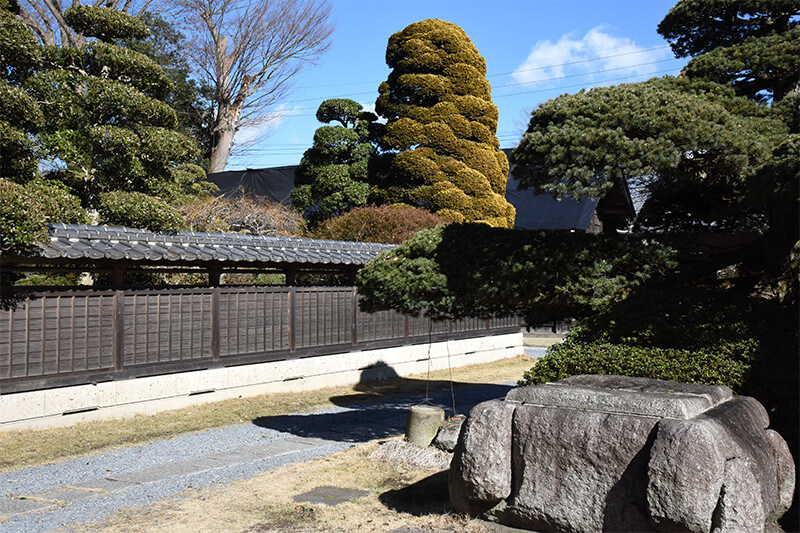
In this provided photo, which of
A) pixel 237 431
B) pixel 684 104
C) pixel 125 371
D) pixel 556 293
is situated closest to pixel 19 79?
pixel 125 371

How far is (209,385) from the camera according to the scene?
11922mm

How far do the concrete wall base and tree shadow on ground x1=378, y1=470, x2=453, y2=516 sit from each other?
5565 millimetres

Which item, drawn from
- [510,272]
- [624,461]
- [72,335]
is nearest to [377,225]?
[72,335]

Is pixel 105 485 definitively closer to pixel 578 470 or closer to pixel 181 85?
pixel 578 470

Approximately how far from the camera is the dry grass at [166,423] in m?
8.53

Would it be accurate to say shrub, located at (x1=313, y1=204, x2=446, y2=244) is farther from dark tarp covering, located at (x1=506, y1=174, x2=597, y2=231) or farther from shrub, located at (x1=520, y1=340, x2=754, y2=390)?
shrub, located at (x1=520, y1=340, x2=754, y2=390)

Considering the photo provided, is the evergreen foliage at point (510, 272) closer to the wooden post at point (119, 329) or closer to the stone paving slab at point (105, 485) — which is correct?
the stone paving slab at point (105, 485)

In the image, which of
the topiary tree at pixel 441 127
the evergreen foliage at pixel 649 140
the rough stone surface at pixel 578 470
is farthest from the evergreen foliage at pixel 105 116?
the topiary tree at pixel 441 127

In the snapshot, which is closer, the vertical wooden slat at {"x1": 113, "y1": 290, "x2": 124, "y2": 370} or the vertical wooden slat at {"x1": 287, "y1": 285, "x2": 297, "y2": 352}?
the vertical wooden slat at {"x1": 113, "y1": 290, "x2": 124, "y2": 370}

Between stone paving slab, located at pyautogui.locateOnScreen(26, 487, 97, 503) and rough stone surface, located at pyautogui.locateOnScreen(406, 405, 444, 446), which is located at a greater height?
rough stone surface, located at pyautogui.locateOnScreen(406, 405, 444, 446)

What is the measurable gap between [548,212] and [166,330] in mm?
17663

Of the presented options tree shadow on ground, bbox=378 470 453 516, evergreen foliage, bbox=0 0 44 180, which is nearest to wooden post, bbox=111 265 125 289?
evergreen foliage, bbox=0 0 44 180

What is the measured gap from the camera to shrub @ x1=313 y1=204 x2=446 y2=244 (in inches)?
744

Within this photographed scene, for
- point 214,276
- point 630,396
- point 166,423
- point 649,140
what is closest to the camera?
point 630,396
